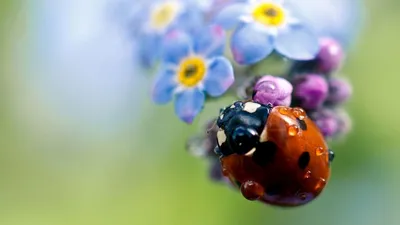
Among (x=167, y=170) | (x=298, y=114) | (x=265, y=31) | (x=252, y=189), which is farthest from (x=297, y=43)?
(x=167, y=170)

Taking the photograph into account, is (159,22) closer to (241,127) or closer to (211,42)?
(211,42)

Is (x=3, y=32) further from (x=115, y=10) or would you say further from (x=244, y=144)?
(x=244, y=144)

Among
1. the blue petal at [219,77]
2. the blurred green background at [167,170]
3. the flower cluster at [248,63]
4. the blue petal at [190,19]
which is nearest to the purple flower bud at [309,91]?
the flower cluster at [248,63]

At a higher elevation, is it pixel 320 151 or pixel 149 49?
pixel 149 49

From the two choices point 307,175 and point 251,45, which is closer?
point 307,175

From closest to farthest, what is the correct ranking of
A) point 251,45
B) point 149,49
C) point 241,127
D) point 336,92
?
point 241,127 → point 251,45 → point 336,92 → point 149,49

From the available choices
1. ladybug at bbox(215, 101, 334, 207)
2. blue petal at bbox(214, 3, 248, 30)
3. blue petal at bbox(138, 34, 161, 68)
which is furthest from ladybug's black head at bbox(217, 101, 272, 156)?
blue petal at bbox(138, 34, 161, 68)

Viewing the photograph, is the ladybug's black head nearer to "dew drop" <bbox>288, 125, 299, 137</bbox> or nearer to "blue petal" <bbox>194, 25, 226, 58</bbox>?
"dew drop" <bbox>288, 125, 299, 137</bbox>
